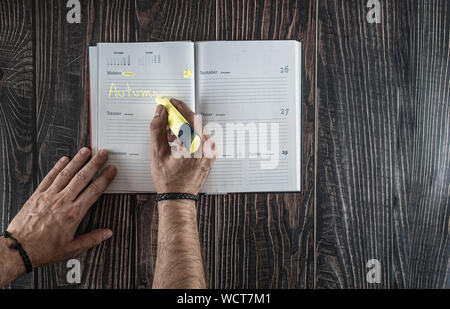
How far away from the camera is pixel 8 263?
2.25 feet

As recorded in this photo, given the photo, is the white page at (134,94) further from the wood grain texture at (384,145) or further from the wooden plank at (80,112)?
the wood grain texture at (384,145)

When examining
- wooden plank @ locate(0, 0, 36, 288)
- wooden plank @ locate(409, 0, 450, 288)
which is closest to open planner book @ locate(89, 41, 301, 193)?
wooden plank @ locate(0, 0, 36, 288)

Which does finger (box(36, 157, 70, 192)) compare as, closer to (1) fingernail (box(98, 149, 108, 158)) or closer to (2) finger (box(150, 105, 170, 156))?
(1) fingernail (box(98, 149, 108, 158))

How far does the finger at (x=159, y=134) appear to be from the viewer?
2.40 feet

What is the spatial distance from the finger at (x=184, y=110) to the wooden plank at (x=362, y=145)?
0.29 meters

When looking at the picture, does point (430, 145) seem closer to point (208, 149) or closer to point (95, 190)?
point (208, 149)

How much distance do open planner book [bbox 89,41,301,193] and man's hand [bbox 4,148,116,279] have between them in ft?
0.11

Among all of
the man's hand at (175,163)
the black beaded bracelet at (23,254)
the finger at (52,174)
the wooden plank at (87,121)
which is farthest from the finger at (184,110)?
the black beaded bracelet at (23,254)

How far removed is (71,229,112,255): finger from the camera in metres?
0.75

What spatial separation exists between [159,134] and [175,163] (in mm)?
71

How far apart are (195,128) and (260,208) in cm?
23

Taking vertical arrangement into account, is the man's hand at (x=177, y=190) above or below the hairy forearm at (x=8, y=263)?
above

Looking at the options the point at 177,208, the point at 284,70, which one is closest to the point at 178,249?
the point at 177,208
